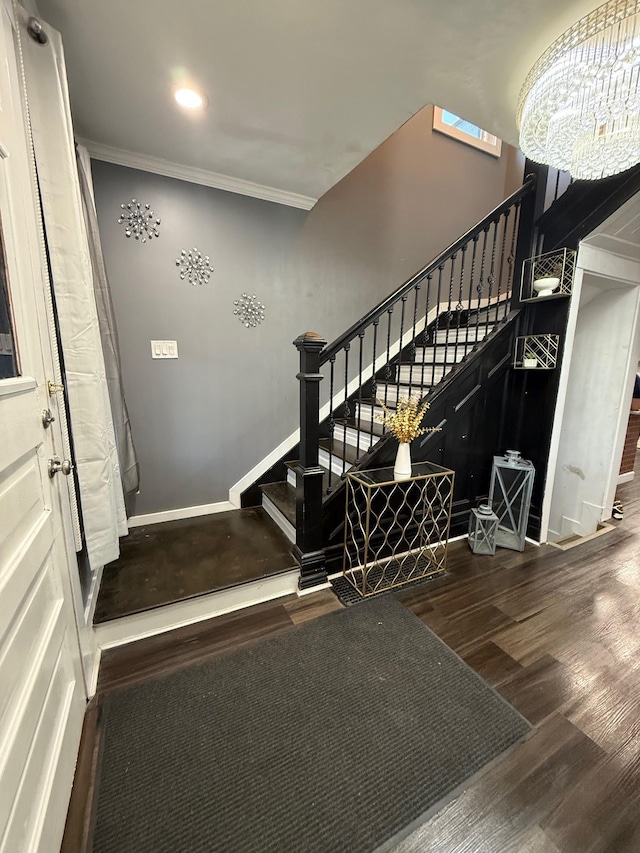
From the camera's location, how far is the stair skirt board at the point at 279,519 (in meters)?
2.14

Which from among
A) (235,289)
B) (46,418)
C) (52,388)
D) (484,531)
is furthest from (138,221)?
(484,531)

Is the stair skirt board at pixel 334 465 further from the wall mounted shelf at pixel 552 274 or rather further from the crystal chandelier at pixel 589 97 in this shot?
the crystal chandelier at pixel 589 97

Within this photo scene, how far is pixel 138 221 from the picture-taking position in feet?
6.98

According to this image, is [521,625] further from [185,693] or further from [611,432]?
[611,432]

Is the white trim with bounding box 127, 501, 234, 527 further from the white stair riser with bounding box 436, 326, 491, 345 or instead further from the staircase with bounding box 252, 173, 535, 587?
the white stair riser with bounding box 436, 326, 491, 345

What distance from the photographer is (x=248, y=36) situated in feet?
4.22

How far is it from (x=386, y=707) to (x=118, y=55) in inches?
110

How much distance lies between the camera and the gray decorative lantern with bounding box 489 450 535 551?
91.7 inches

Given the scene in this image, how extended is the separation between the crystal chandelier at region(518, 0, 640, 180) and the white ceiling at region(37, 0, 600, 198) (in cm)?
20

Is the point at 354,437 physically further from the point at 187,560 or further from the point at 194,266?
the point at 194,266

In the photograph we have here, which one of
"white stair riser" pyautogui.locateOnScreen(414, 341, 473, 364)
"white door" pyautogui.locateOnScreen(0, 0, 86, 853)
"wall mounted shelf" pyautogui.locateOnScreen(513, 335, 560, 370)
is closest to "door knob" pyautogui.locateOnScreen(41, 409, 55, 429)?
→ "white door" pyautogui.locateOnScreen(0, 0, 86, 853)

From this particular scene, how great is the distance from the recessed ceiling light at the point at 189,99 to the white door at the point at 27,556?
740 millimetres

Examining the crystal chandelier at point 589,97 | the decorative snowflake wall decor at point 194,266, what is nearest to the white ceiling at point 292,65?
the crystal chandelier at point 589,97

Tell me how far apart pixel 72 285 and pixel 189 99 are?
1.09 m
